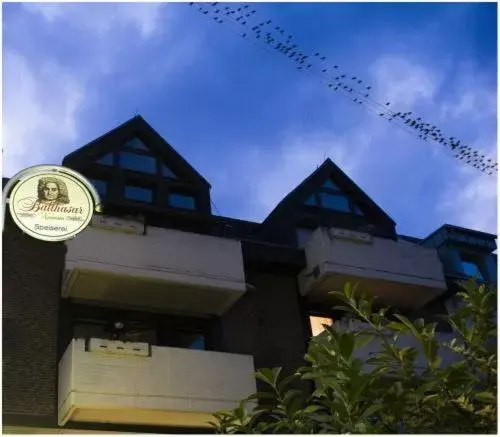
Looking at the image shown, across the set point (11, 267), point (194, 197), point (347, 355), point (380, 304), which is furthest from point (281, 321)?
point (347, 355)

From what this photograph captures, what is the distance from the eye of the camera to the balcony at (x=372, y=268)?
1325 cm

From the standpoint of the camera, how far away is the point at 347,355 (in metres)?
5.65

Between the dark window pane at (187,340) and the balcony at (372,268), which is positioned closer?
the dark window pane at (187,340)

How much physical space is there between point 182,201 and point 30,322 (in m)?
3.85

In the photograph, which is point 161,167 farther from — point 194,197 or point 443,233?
point 443,233

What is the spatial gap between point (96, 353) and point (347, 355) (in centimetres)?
556

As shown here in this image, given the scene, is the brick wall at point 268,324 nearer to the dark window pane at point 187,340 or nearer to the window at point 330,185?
the dark window pane at point 187,340

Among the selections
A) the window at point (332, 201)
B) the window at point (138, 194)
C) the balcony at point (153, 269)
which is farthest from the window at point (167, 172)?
the window at point (332, 201)

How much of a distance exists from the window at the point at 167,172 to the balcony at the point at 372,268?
2906 millimetres

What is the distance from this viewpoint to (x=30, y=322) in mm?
11086

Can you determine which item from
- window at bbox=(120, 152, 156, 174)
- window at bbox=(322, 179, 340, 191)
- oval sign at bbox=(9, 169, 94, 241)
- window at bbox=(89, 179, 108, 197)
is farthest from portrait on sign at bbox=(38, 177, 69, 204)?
window at bbox=(322, 179, 340, 191)

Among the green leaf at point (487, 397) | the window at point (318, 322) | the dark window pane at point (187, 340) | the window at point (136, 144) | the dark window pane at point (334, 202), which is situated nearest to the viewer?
the green leaf at point (487, 397)

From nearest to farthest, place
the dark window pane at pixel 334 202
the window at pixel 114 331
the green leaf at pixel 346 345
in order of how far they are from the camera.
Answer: the green leaf at pixel 346 345, the window at pixel 114 331, the dark window pane at pixel 334 202

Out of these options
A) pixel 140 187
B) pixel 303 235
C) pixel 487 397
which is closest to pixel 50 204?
pixel 140 187
